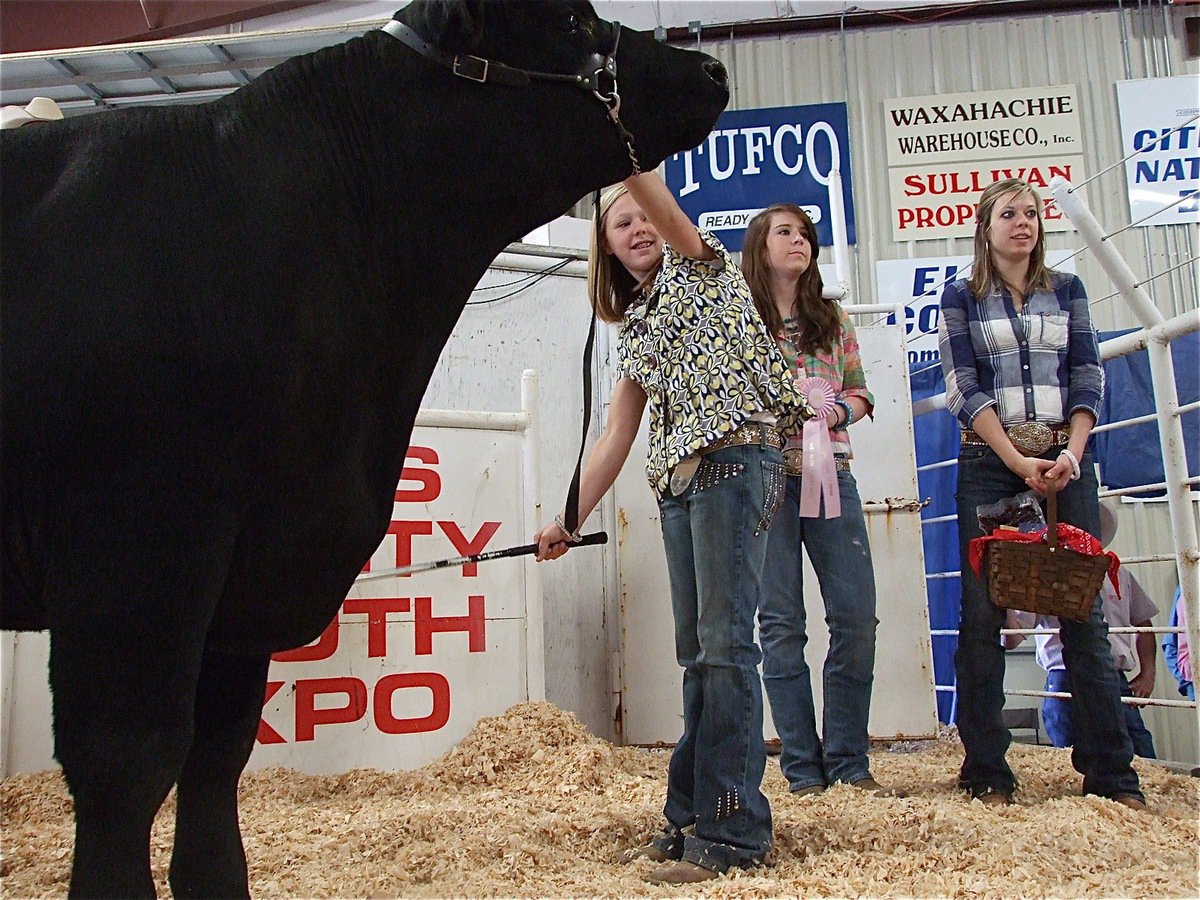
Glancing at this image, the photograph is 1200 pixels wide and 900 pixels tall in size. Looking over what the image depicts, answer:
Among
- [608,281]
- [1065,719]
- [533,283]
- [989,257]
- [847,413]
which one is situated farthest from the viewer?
[533,283]

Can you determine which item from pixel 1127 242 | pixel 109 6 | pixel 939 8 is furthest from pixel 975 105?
pixel 109 6

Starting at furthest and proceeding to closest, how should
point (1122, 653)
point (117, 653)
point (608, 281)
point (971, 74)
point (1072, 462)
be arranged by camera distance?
1. point (971, 74)
2. point (1122, 653)
3. point (1072, 462)
4. point (608, 281)
5. point (117, 653)

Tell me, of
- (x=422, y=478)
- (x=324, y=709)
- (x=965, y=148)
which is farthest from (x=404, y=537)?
(x=965, y=148)

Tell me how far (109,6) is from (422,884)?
5218 millimetres

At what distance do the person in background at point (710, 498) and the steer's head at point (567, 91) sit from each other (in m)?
0.23

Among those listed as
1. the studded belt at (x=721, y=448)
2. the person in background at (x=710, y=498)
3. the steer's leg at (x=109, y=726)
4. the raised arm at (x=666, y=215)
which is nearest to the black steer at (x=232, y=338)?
the steer's leg at (x=109, y=726)

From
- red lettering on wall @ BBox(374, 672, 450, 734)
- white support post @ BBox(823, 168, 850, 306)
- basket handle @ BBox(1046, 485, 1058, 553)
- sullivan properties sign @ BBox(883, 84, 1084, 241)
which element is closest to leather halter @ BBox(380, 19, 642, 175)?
basket handle @ BBox(1046, 485, 1058, 553)

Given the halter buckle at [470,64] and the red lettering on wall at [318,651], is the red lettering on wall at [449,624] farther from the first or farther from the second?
the halter buckle at [470,64]

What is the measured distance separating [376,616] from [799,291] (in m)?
1.53

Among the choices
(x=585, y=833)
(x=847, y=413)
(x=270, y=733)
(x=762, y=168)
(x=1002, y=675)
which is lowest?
(x=585, y=833)

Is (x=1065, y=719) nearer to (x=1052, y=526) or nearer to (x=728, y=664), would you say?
(x=1052, y=526)

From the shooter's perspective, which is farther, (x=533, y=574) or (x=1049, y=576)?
(x=533, y=574)

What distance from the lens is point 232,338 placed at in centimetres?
117

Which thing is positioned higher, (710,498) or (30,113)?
(30,113)
